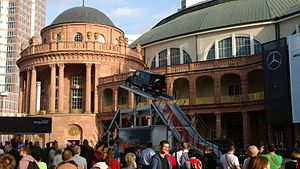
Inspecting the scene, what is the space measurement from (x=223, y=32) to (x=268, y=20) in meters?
5.51

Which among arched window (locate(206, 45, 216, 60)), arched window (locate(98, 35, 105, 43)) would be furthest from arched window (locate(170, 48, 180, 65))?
arched window (locate(98, 35, 105, 43))

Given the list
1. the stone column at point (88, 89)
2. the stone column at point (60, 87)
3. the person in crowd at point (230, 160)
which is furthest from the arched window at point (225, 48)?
the person in crowd at point (230, 160)

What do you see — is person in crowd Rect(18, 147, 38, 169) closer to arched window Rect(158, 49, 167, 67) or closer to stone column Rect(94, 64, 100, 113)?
stone column Rect(94, 64, 100, 113)

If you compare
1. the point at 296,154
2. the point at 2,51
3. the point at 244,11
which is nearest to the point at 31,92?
A: the point at 244,11

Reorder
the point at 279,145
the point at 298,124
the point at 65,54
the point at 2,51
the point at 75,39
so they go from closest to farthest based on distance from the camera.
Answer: the point at 298,124 → the point at 279,145 → the point at 65,54 → the point at 75,39 → the point at 2,51

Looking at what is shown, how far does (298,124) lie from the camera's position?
3228cm

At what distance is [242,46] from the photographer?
46.1 metres

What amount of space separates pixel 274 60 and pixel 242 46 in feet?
40.7

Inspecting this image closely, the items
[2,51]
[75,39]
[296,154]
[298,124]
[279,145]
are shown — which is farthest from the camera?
[2,51]

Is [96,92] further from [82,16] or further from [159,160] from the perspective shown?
[159,160]

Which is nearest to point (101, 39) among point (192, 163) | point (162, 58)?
point (162, 58)

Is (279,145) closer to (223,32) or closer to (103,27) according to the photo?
(223,32)

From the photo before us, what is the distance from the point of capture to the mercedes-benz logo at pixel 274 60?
3344cm

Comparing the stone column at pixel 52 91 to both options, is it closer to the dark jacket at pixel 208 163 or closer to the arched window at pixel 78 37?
the arched window at pixel 78 37
